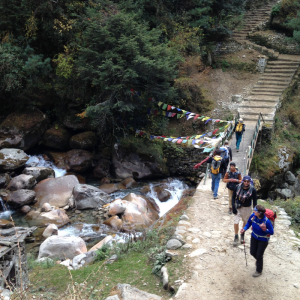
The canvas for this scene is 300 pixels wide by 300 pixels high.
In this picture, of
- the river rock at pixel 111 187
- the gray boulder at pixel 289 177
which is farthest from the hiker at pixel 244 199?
the gray boulder at pixel 289 177

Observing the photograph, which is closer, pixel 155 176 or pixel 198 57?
pixel 155 176

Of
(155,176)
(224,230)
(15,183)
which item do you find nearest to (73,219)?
(15,183)

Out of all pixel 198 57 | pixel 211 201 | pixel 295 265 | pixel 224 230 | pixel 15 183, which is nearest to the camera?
pixel 295 265

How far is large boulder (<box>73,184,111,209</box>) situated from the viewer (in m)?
12.0

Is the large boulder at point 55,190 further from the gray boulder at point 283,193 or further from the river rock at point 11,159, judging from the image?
the gray boulder at point 283,193

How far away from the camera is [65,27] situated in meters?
15.7

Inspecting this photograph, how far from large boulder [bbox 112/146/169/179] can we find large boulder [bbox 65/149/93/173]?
1406mm

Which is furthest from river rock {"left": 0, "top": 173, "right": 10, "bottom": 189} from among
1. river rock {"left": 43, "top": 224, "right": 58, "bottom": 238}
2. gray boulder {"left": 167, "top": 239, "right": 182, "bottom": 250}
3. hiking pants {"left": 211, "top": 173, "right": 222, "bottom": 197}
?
hiking pants {"left": 211, "top": 173, "right": 222, "bottom": 197}

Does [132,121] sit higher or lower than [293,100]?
lower

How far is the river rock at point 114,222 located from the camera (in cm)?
1064

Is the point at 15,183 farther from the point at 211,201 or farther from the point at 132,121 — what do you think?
the point at 211,201

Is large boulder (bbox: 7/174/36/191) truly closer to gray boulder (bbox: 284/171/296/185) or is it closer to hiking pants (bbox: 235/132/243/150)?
hiking pants (bbox: 235/132/243/150)

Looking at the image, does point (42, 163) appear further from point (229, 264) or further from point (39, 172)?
point (229, 264)

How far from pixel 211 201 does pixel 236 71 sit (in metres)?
14.2
